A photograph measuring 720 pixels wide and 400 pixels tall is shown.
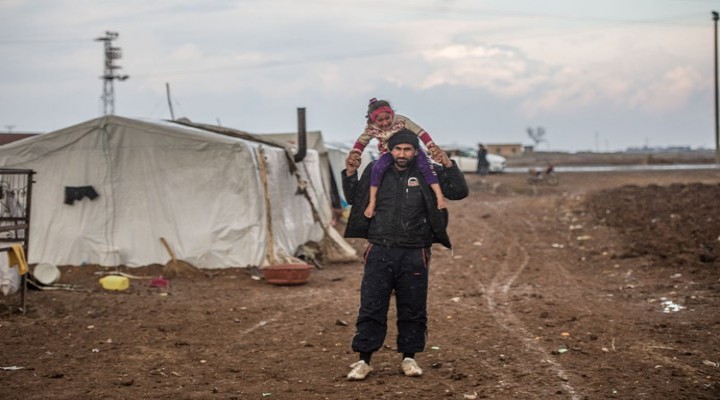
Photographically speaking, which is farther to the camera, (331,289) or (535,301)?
(331,289)

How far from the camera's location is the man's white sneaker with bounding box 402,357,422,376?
6.18m

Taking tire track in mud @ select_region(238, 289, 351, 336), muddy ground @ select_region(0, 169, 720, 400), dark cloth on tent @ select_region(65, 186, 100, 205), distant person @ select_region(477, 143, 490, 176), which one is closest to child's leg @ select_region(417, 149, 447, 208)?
muddy ground @ select_region(0, 169, 720, 400)

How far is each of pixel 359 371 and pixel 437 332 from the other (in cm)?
220

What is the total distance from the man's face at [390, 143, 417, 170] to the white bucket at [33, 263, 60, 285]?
6.76 metres

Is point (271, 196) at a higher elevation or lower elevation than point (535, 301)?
higher

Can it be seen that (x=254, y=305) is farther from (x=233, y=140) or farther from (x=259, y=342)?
(x=233, y=140)

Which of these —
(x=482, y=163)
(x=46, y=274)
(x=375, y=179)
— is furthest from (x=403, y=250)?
(x=482, y=163)

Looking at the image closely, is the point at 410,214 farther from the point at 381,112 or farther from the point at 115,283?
the point at 115,283

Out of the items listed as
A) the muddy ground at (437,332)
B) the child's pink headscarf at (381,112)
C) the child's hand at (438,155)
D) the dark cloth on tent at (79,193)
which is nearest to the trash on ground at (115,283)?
the muddy ground at (437,332)

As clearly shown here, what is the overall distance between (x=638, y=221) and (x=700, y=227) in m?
2.74

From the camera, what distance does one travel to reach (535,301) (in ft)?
32.9

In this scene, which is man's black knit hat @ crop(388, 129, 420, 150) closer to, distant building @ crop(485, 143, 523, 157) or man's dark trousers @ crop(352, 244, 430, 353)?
man's dark trousers @ crop(352, 244, 430, 353)

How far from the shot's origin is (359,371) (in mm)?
6113

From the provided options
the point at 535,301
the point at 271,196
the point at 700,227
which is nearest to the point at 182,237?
the point at 271,196
